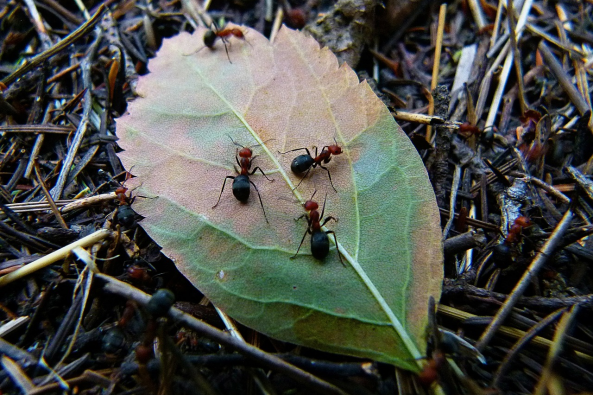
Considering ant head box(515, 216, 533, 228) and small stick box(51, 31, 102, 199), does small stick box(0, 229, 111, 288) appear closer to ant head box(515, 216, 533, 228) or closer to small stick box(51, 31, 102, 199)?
small stick box(51, 31, 102, 199)

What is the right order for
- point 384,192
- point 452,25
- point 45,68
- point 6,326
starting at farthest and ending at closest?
point 452,25
point 45,68
point 384,192
point 6,326

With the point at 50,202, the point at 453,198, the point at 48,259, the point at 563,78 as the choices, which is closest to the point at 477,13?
the point at 563,78

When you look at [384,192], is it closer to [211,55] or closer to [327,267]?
[327,267]

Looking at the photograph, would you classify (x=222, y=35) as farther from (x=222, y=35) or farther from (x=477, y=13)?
(x=477, y=13)

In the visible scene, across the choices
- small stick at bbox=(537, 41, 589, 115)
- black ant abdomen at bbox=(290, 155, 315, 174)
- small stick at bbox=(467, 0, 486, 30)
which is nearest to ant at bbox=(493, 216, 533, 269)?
black ant abdomen at bbox=(290, 155, 315, 174)

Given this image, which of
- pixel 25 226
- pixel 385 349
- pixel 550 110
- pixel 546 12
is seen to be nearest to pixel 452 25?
pixel 546 12

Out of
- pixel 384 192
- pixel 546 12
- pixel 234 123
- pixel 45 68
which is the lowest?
pixel 384 192

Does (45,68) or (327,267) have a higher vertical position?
(45,68)
